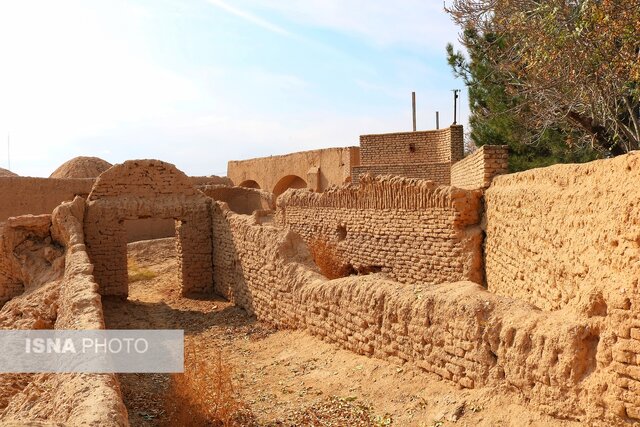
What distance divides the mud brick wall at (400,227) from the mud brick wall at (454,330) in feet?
7.77

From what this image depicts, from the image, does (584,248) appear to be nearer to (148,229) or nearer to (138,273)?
(138,273)

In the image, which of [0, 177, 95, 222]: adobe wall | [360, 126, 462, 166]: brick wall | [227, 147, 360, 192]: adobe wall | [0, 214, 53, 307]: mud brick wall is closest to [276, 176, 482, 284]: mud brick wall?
[0, 214, 53, 307]: mud brick wall

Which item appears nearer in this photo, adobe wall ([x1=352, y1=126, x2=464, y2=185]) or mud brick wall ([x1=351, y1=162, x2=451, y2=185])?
mud brick wall ([x1=351, y1=162, x2=451, y2=185])

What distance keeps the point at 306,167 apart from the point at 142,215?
13.3m

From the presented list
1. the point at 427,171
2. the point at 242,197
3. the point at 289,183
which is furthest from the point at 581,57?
the point at 289,183

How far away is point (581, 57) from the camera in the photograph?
33.1 feet

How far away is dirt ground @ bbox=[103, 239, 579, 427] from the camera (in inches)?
183

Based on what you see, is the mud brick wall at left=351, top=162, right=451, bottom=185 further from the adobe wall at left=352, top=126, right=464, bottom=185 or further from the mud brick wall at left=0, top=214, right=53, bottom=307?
the mud brick wall at left=0, top=214, right=53, bottom=307

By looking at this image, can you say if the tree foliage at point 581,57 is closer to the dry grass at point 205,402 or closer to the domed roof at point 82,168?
the dry grass at point 205,402

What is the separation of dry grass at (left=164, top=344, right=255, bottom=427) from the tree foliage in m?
7.48

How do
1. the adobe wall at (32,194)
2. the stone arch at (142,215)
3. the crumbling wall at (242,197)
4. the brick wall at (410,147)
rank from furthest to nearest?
the crumbling wall at (242,197) → the brick wall at (410,147) → the adobe wall at (32,194) → the stone arch at (142,215)

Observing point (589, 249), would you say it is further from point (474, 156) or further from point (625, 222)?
point (474, 156)

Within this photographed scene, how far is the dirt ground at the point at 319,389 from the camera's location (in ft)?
15.3

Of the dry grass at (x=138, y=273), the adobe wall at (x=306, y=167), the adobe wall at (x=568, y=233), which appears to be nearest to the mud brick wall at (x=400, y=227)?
the adobe wall at (x=568, y=233)
